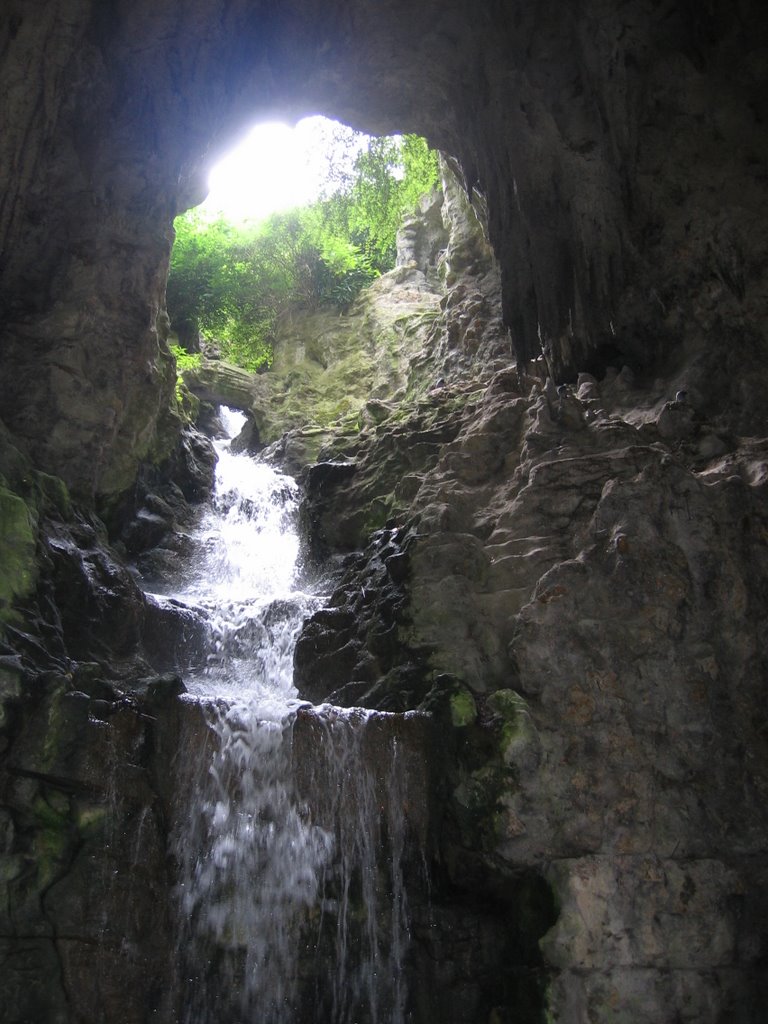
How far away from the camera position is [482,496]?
760cm

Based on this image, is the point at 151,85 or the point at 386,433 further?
the point at 386,433

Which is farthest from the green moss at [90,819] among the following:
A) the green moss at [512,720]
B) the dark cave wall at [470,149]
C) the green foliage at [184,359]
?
the green foliage at [184,359]

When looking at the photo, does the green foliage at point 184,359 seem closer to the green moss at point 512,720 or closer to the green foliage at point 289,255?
the green foliage at point 289,255

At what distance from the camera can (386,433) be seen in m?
10.8

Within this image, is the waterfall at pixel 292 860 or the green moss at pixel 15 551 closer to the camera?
the waterfall at pixel 292 860

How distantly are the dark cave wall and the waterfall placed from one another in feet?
14.2

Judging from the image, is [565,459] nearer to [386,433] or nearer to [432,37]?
[386,433]

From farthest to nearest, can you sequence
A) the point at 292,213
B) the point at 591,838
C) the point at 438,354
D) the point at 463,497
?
the point at 292,213 < the point at 438,354 < the point at 463,497 < the point at 591,838

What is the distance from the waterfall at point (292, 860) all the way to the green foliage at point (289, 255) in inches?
437

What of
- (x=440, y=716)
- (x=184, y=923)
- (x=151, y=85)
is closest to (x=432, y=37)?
(x=151, y=85)

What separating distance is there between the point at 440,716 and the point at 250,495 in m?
7.68

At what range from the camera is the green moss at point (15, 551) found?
5.79m

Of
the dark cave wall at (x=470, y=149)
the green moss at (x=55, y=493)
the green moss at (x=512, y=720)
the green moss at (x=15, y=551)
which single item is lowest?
the green moss at (x=512, y=720)

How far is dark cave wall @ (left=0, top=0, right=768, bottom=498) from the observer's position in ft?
26.9
